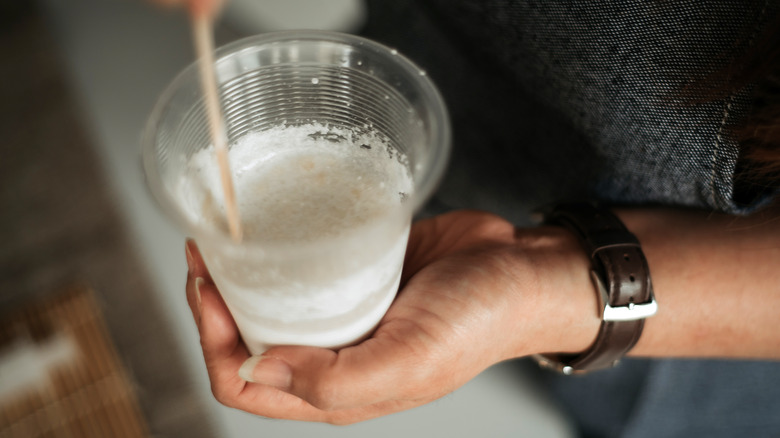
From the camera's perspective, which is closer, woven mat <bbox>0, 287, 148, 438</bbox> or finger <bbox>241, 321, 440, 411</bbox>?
finger <bbox>241, 321, 440, 411</bbox>

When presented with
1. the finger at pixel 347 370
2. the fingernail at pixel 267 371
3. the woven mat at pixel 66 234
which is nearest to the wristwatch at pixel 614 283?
the finger at pixel 347 370

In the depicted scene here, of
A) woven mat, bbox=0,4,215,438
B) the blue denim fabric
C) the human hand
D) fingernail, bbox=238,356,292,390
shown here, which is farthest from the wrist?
woven mat, bbox=0,4,215,438

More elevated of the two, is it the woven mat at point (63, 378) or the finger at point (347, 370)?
the finger at point (347, 370)

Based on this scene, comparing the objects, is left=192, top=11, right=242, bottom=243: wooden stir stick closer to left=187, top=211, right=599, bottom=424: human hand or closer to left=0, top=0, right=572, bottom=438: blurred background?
left=187, top=211, right=599, bottom=424: human hand

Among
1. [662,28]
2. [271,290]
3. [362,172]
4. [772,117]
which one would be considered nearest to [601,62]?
[662,28]

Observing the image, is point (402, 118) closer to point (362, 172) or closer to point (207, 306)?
point (362, 172)

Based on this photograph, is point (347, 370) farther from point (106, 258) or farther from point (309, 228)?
point (106, 258)

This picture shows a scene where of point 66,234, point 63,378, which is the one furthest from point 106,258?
point 63,378

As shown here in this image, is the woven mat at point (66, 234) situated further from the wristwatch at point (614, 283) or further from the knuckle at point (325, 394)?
the wristwatch at point (614, 283)
